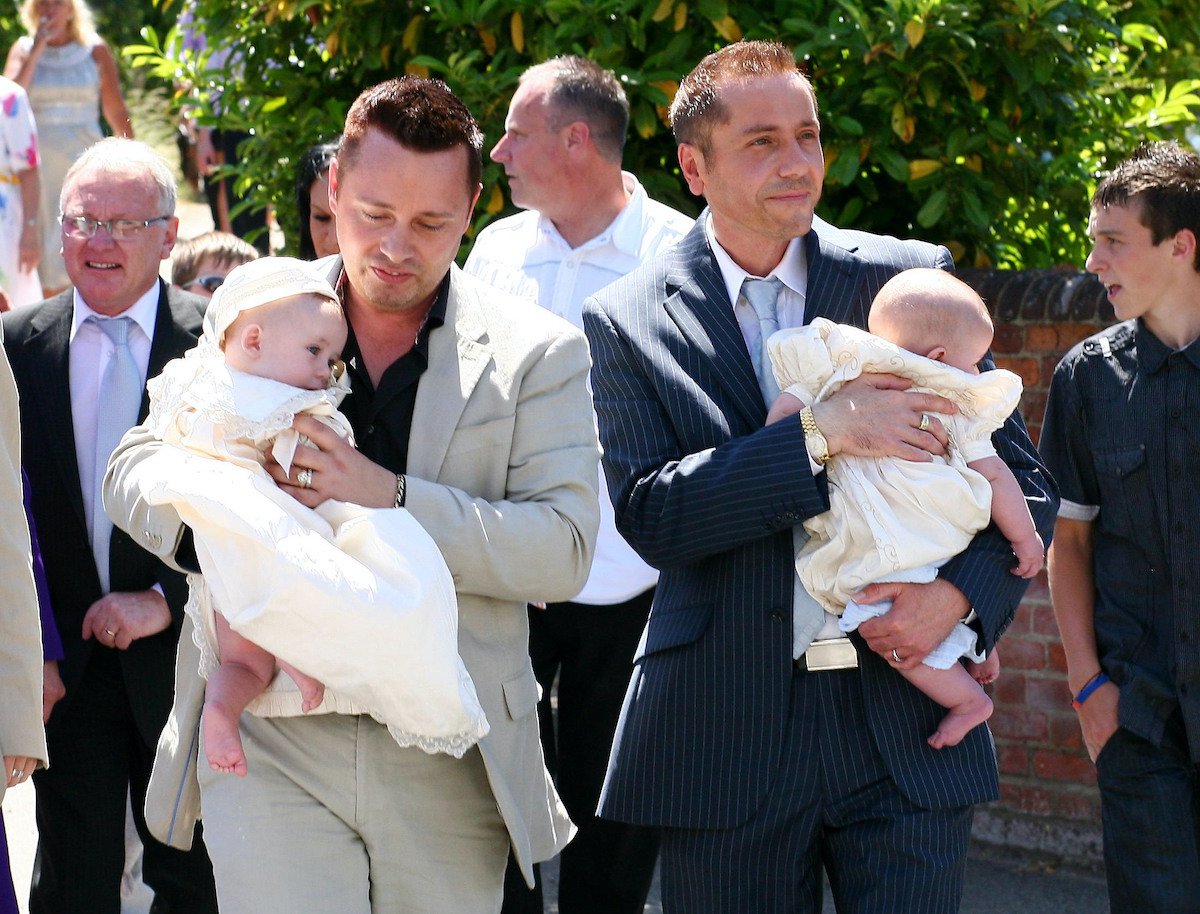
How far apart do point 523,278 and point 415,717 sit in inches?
105

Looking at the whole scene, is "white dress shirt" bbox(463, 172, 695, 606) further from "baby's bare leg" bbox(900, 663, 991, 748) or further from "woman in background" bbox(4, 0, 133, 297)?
"woman in background" bbox(4, 0, 133, 297)

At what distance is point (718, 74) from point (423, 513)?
4.20 ft

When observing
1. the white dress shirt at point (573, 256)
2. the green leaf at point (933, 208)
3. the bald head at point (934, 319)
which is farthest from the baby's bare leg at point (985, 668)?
the green leaf at point (933, 208)

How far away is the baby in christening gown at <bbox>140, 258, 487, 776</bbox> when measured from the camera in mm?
3031

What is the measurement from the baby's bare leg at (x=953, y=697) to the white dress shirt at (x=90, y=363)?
2376 millimetres

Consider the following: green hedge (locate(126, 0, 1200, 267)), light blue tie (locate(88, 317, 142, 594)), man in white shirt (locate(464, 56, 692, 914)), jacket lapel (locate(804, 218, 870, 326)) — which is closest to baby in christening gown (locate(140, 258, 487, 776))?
jacket lapel (locate(804, 218, 870, 326))

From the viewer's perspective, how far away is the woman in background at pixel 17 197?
→ 880 centimetres

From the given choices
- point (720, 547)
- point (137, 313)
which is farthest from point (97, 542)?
point (720, 547)

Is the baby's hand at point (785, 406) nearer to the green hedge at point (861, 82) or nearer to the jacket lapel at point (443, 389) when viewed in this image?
the jacket lapel at point (443, 389)

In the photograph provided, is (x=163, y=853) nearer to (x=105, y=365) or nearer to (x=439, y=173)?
(x=105, y=365)

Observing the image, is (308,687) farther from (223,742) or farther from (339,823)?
(339,823)

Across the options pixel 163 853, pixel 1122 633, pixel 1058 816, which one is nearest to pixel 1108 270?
pixel 1122 633

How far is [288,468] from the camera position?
10.4 ft

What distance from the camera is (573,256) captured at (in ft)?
18.0
